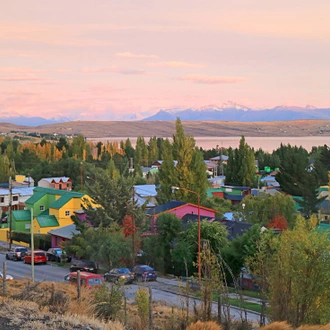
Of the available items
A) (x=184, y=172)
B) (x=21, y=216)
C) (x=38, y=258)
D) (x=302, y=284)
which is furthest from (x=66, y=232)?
(x=302, y=284)

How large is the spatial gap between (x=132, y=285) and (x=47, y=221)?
70.9ft

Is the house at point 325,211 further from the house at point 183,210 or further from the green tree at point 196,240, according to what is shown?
the green tree at point 196,240

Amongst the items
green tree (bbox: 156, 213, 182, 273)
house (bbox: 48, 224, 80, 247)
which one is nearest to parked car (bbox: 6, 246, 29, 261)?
house (bbox: 48, 224, 80, 247)

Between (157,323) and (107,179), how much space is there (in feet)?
82.3

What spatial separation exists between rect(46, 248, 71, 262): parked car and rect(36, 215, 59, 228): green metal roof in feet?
29.7

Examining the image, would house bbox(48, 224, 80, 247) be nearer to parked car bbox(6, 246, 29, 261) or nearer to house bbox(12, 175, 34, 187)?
parked car bbox(6, 246, 29, 261)

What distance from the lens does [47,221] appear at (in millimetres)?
52156

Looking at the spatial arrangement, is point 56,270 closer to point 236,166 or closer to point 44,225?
point 44,225

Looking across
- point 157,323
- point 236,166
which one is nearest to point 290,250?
point 157,323

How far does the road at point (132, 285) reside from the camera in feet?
86.9

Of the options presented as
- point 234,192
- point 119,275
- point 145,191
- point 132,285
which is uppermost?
point 145,191

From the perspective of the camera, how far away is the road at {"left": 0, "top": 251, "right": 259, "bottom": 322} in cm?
2650

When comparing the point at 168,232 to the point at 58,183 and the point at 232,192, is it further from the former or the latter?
the point at 58,183

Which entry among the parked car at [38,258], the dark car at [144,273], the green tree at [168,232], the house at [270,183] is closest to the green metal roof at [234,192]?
the house at [270,183]
